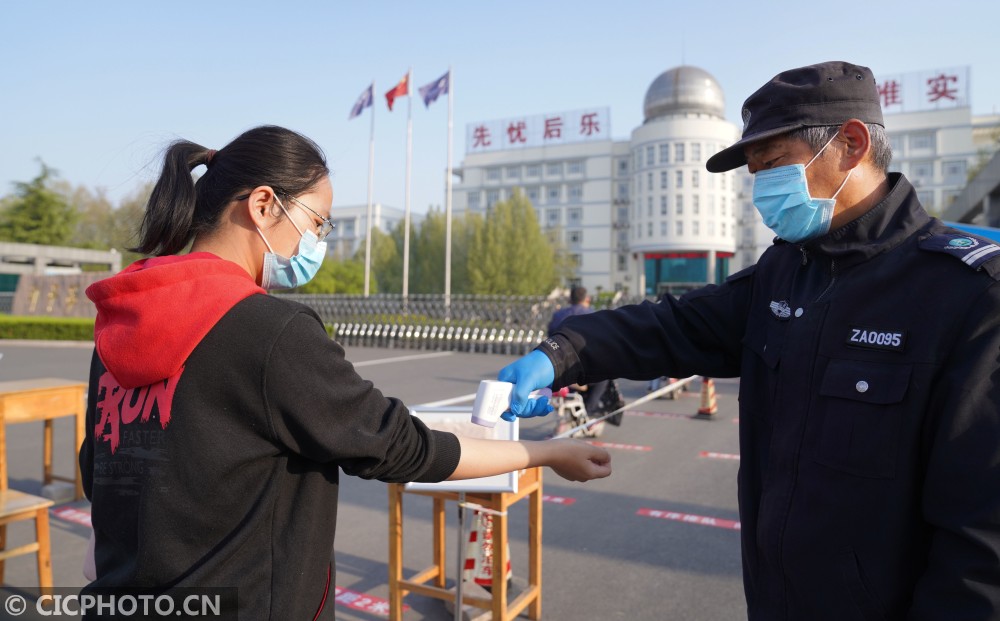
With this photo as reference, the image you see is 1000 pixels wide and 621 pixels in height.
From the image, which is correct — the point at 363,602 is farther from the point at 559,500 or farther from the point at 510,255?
the point at 510,255

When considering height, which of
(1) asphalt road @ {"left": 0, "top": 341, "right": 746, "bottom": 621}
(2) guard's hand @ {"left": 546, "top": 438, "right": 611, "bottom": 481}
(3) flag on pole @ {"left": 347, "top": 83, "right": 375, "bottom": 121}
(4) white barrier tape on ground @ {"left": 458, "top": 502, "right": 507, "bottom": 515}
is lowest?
(1) asphalt road @ {"left": 0, "top": 341, "right": 746, "bottom": 621}

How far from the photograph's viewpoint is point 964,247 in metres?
1.38

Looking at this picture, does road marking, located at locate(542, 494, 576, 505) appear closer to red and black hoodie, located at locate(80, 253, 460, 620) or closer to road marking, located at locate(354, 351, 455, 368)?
red and black hoodie, located at locate(80, 253, 460, 620)

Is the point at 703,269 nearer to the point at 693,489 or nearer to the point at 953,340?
the point at 693,489

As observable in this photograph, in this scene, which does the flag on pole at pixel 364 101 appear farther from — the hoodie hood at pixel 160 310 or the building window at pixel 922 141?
the building window at pixel 922 141

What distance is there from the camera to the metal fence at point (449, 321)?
Result: 18062 mm

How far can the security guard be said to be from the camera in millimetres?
1252

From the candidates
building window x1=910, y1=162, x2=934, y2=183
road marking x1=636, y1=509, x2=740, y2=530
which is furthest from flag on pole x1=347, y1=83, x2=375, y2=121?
building window x1=910, y1=162, x2=934, y2=183

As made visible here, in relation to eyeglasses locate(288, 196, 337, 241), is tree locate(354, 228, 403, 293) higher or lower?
higher

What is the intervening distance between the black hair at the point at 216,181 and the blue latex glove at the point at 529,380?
85 centimetres

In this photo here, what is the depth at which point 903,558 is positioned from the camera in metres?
1.35

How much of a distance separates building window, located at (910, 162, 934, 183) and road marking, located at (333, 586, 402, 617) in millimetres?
58037

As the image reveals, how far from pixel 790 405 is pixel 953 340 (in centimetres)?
36

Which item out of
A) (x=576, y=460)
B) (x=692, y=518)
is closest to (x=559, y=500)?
(x=692, y=518)
